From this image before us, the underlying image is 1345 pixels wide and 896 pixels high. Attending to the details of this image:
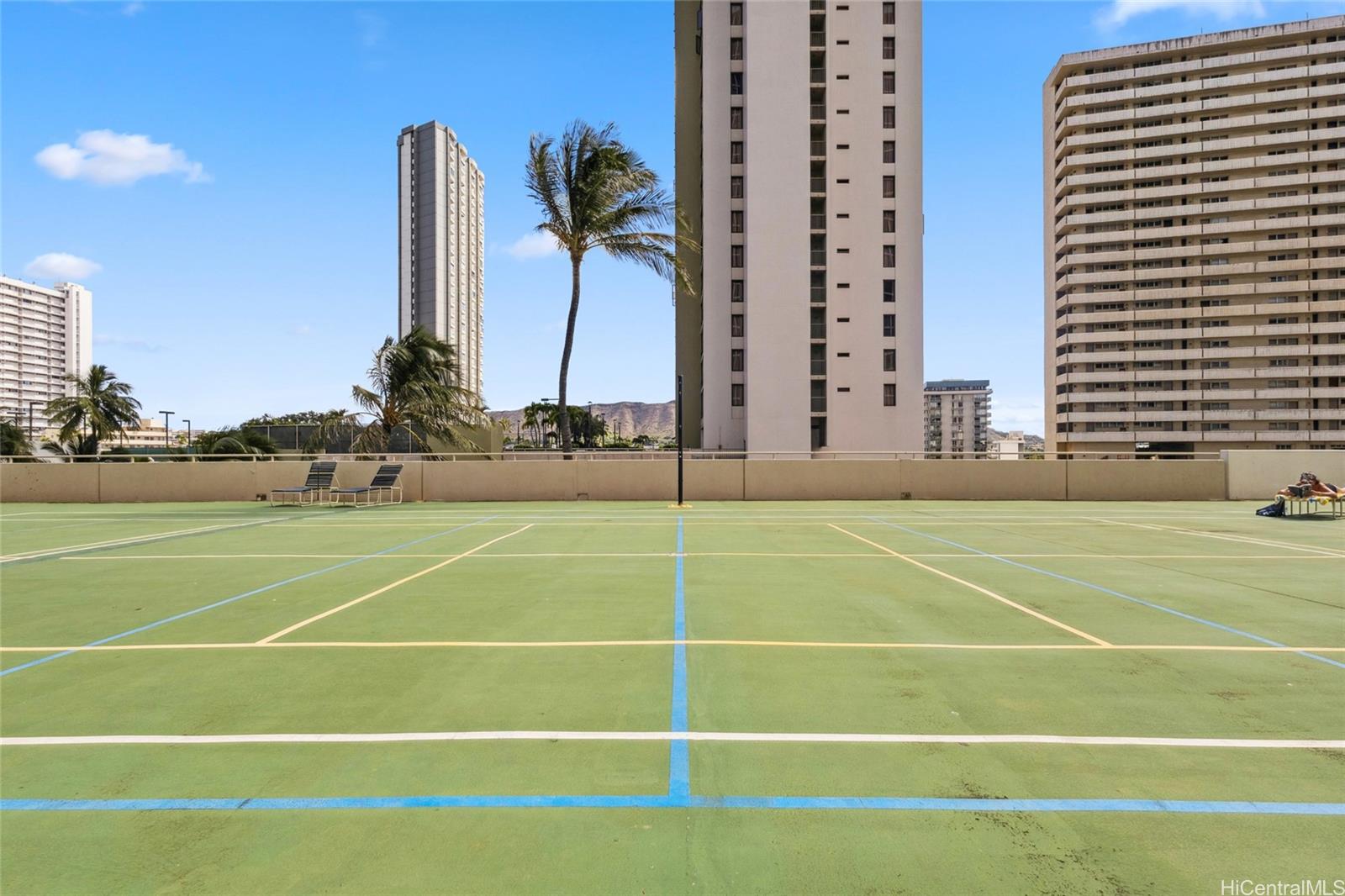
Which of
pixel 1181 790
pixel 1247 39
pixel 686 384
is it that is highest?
pixel 1247 39

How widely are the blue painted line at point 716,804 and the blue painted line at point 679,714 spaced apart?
15 cm

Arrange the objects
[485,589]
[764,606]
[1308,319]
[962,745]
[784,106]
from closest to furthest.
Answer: [962,745] < [764,606] < [485,589] < [784,106] < [1308,319]

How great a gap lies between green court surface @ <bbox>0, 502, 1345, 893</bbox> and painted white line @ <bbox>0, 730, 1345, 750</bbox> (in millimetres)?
26

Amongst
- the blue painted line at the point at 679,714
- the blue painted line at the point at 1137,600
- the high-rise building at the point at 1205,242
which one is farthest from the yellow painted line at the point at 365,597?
the high-rise building at the point at 1205,242

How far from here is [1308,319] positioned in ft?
285

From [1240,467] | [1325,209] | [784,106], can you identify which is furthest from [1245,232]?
[1240,467]

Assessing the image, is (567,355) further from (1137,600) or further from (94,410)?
(94,410)

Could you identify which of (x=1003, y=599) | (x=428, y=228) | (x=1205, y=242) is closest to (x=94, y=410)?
(x=1003, y=599)

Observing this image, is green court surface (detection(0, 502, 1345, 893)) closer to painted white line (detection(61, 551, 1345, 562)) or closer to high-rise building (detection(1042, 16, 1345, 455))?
painted white line (detection(61, 551, 1345, 562))

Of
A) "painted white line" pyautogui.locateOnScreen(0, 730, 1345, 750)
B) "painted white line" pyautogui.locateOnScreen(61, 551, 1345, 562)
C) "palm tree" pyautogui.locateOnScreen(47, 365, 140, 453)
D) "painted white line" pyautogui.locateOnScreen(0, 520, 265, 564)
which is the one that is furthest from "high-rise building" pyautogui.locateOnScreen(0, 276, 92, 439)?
"painted white line" pyautogui.locateOnScreen(0, 730, 1345, 750)

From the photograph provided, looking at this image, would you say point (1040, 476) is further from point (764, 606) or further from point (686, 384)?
point (686, 384)

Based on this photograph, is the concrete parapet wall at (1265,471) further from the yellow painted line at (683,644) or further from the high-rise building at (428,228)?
the high-rise building at (428,228)

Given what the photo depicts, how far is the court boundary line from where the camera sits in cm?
396

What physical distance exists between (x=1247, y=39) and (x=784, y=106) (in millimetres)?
83569
